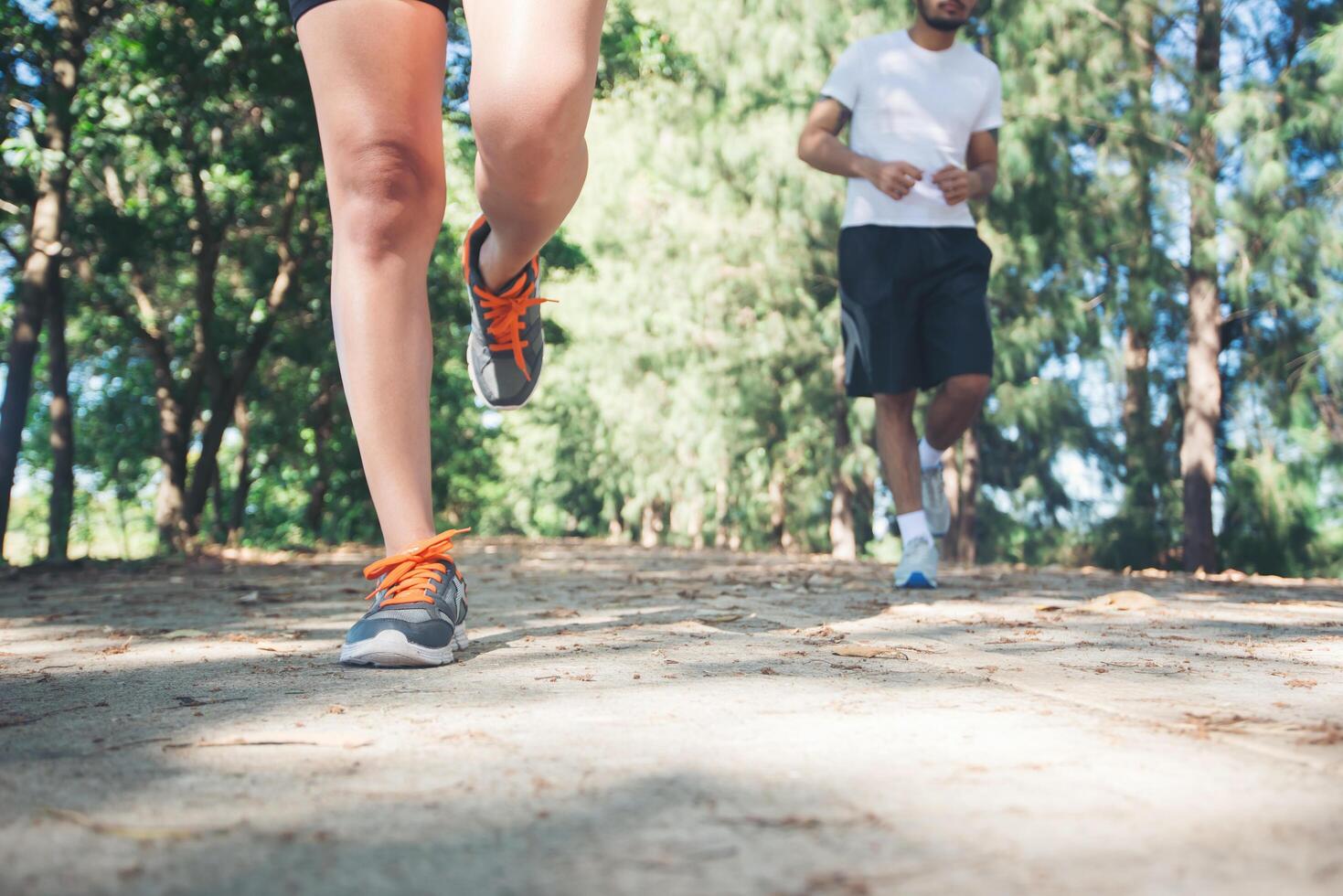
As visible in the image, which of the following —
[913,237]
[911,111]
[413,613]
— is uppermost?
[911,111]

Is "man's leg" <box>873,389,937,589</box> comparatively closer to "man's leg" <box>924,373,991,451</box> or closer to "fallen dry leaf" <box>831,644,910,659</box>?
"man's leg" <box>924,373,991,451</box>

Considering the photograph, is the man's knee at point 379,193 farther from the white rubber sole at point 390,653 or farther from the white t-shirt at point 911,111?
the white t-shirt at point 911,111

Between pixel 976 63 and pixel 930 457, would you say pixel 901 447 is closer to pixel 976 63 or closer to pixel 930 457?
pixel 930 457

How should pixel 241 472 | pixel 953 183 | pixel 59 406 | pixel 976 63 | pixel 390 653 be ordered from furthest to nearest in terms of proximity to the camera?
pixel 241 472
pixel 59 406
pixel 976 63
pixel 953 183
pixel 390 653

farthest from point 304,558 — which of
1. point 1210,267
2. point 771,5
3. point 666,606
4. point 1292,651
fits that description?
point 771,5

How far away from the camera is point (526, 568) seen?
18.7ft

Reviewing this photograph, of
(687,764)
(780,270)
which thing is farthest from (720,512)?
(687,764)

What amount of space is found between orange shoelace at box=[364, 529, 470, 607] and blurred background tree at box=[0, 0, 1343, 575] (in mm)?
5794

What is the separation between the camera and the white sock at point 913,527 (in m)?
4.14

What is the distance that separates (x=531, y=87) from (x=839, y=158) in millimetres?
2319

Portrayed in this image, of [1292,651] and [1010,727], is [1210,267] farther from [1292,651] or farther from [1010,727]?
[1010,727]

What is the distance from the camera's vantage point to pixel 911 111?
4395 mm

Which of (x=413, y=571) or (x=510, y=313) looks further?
(x=510, y=313)

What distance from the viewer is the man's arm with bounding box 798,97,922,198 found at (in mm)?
4090
